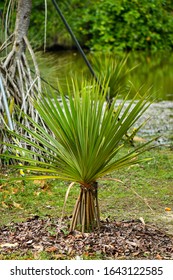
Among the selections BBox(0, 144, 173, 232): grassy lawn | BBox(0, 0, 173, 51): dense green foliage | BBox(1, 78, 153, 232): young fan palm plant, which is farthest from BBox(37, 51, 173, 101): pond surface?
BBox(1, 78, 153, 232): young fan palm plant

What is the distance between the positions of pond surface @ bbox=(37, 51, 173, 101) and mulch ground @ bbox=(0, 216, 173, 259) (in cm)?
412

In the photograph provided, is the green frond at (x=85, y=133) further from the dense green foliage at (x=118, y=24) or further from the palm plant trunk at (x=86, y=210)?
the dense green foliage at (x=118, y=24)

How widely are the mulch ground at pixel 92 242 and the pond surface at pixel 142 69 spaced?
4.12 metres

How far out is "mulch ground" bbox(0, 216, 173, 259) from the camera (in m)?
5.27

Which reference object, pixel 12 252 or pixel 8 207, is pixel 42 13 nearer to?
pixel 8 207

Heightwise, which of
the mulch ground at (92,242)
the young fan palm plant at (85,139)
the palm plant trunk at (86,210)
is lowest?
the mulch ground at (92,242)

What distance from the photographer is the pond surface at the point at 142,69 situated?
998 centimetres

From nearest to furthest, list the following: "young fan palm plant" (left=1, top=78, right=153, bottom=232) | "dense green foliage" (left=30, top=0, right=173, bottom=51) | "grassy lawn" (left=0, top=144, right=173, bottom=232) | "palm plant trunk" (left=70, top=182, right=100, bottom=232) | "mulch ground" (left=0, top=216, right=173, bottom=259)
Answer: "mulch ground" (left=0, top=216, right=173, bottom=259)
"young fan palm plant" (left=1, top=78, right=153, bottom=232)
"palm plant trunk" (left=70, top=182, right=100, bottom=232)
"grassy lawn" (left=0, top=144, right=173, bottom=232)
"dense green foliage" (left=30, top=0, right=173, bottom=51)

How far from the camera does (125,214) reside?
6703 mm

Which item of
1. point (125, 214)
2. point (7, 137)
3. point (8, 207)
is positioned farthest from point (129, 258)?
point (7, 137)

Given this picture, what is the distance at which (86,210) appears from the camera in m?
5.58

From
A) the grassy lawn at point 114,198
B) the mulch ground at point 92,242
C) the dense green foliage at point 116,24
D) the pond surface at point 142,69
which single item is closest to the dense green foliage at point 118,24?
the dense green foliage at point 116,24

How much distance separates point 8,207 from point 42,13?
18.6 meters

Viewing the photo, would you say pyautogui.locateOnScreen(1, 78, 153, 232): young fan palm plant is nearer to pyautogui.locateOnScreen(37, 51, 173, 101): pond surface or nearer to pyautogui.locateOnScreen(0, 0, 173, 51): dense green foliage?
pyautogui.locateOnScreen(37, 51, 173, 101): pond surface
